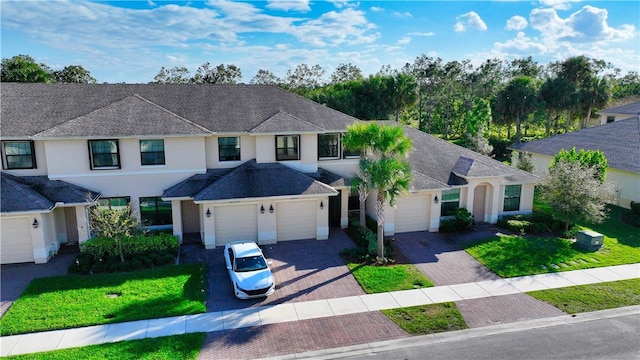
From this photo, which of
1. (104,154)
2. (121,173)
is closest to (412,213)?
(121,173)

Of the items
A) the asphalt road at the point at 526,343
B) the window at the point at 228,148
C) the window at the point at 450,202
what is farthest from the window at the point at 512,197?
the window at the point at 228,148

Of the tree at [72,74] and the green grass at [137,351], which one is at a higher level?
the tree at [72,74]

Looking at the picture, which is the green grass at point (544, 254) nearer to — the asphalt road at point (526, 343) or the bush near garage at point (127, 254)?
the asphalt road at point (526, 343)

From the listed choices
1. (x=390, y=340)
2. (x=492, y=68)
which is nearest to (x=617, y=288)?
(x=390, y=340)

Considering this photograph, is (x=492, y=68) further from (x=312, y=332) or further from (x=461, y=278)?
(x=312, y=332)

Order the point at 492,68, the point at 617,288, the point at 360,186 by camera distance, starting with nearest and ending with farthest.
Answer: the point at 617,288
the point at 360,186
the point at 492,68

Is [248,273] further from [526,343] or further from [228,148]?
[526,343]

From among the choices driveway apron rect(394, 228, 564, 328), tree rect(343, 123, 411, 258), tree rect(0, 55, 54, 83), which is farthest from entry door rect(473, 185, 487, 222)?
tree rect(0, 55, 54, 83)
